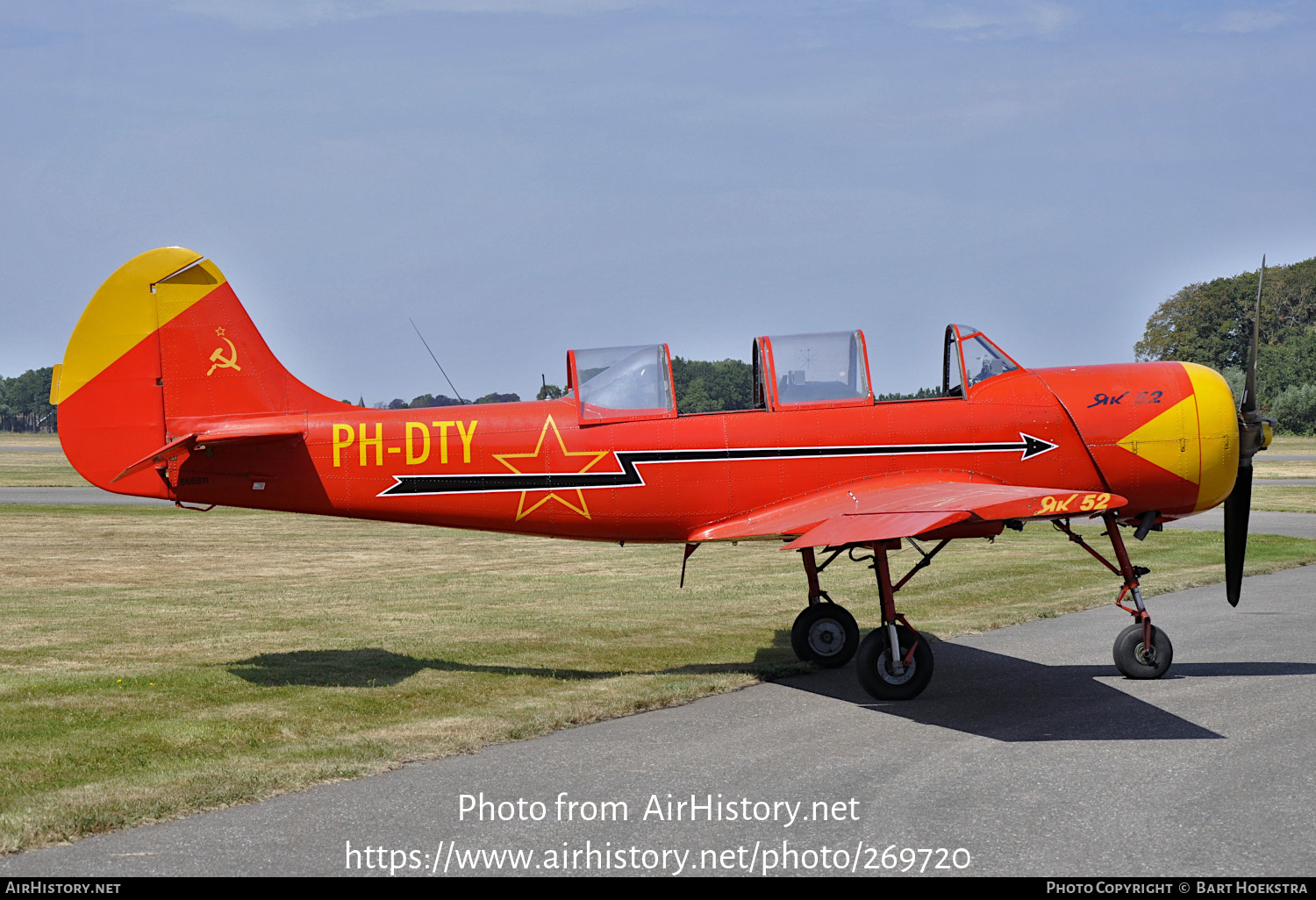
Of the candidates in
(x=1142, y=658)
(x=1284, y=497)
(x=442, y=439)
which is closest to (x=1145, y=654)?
(x=1142, y=658)

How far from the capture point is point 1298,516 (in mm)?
29500

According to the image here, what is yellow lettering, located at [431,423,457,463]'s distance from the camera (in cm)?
1062

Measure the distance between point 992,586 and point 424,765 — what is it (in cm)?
1130

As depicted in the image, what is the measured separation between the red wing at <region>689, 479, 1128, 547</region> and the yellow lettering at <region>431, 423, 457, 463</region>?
2.46 metres

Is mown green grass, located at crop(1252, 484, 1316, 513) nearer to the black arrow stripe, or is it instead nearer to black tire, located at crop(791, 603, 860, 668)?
black tire, located at crop(791, 603, 860, 668)

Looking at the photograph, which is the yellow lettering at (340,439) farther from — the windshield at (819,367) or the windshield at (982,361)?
the windshield at (982,361)

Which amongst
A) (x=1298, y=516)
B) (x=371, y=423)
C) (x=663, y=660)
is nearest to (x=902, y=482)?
(x=663, y=660)

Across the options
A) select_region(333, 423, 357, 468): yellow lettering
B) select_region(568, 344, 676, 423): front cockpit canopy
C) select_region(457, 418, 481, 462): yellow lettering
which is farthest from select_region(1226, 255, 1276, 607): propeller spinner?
select_region(333, 423, 357, 468): yellow lettering

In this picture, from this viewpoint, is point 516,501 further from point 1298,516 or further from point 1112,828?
point 1298,516

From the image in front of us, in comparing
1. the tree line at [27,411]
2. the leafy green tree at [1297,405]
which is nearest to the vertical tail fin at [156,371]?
the leafy green tree at [1297,405]

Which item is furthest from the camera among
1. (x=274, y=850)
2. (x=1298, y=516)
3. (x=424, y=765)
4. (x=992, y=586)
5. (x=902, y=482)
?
(x=1298, y=516)

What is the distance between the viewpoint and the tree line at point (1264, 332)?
7325 cm

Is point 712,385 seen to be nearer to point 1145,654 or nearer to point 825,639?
point 825,639

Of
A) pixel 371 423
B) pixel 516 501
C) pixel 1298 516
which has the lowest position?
pixel 1298 516
